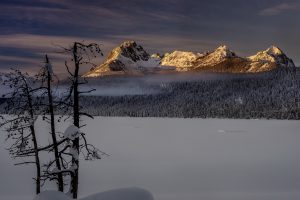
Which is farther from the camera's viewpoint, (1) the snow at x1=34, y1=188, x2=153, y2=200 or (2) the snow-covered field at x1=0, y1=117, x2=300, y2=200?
(2) the snow-covered field at x1=0, y1=117, x2=300, y2=200

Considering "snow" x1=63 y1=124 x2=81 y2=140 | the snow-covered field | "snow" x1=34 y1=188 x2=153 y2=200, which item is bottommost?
the snow-covered field

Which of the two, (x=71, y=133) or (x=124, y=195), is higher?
(x=71, y=133)

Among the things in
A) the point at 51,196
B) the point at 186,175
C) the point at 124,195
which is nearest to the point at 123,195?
the point at 124,195

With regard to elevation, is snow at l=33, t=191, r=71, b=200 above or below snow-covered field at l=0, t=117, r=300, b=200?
above

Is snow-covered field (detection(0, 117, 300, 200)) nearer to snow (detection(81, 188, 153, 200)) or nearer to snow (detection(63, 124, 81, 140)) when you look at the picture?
snow (detection(63, 124, 81, 140))

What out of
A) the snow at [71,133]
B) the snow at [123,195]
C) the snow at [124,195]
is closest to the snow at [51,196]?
the snow at [123,195]

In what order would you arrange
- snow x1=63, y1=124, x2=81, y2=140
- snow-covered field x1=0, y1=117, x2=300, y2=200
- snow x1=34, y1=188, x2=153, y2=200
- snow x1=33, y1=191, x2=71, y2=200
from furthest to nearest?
snow-covered field x1=0, y1=117, x2=300, y2=200 → snow x1=63, y1=124, x2=81, y2=140 → snow x1=34, y1=188, x2=153, y2=200 → snow x1=33, y1=191, x2=71, y2=200

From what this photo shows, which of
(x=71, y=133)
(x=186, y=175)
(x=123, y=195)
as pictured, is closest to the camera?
(x=123, y=195)

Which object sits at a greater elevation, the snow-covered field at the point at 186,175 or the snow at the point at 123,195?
the snow at the point at 123,195

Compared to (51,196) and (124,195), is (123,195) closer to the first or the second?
(124,195)

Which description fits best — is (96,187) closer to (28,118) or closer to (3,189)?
(3,189)

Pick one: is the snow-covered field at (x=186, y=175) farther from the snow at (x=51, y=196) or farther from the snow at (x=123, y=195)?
the snow at (x=51, y=196)

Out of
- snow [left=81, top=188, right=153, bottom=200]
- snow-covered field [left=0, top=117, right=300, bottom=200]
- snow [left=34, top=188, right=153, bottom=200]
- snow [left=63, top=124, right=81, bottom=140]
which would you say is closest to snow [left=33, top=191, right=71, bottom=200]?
snow [left=34, top=188, right=153, bottom=200]

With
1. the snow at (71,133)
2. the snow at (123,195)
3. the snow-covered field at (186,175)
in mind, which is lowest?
the snow-covered field at (186,175)
